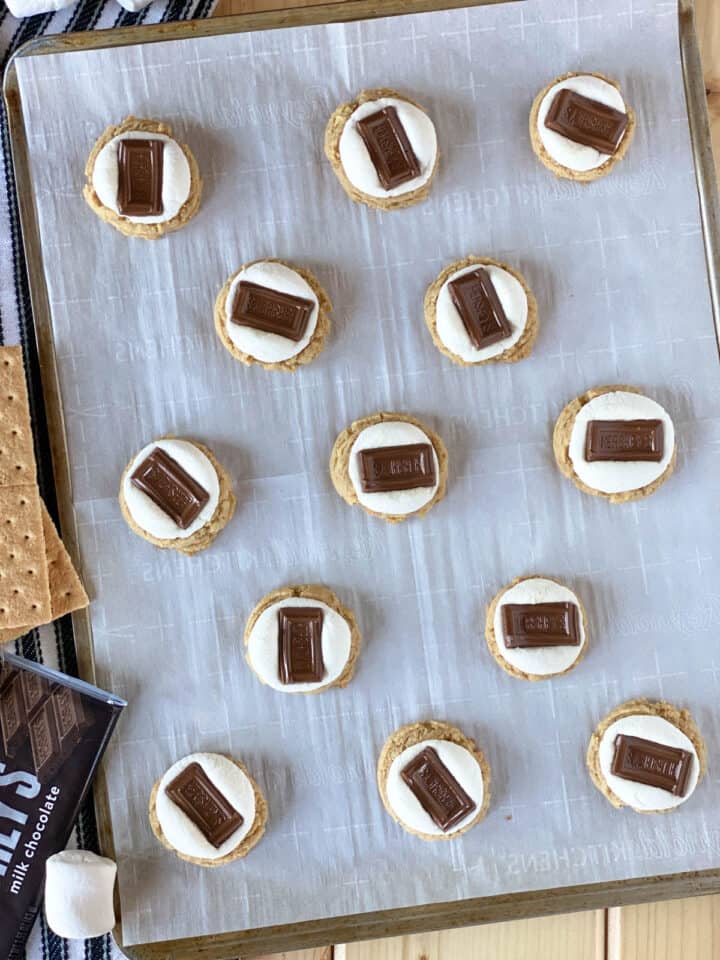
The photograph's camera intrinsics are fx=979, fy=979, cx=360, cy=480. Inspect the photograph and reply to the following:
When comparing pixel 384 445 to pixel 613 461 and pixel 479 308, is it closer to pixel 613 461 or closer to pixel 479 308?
pixel 479 308

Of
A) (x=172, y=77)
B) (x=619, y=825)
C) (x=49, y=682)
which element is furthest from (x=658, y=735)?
(x=172, y=77)

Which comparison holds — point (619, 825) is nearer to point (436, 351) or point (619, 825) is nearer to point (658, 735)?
point (658, 735)

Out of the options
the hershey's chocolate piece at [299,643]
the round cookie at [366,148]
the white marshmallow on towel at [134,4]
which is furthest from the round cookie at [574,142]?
the hershey's chocolate piece at [299,643]

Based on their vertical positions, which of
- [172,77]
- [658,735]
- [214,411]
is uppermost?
[172,77]

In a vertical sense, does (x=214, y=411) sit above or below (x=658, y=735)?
above

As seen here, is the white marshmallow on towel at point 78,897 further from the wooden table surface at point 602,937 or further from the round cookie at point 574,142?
the round cookie at point 574,142

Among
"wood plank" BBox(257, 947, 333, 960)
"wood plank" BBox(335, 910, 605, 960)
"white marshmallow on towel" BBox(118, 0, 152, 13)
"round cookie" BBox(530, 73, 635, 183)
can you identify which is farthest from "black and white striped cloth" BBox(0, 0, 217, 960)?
"round cookie" BBox(530, 73, 635, 183)

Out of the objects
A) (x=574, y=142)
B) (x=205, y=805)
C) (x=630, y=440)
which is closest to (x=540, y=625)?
(x=630, y=440)
